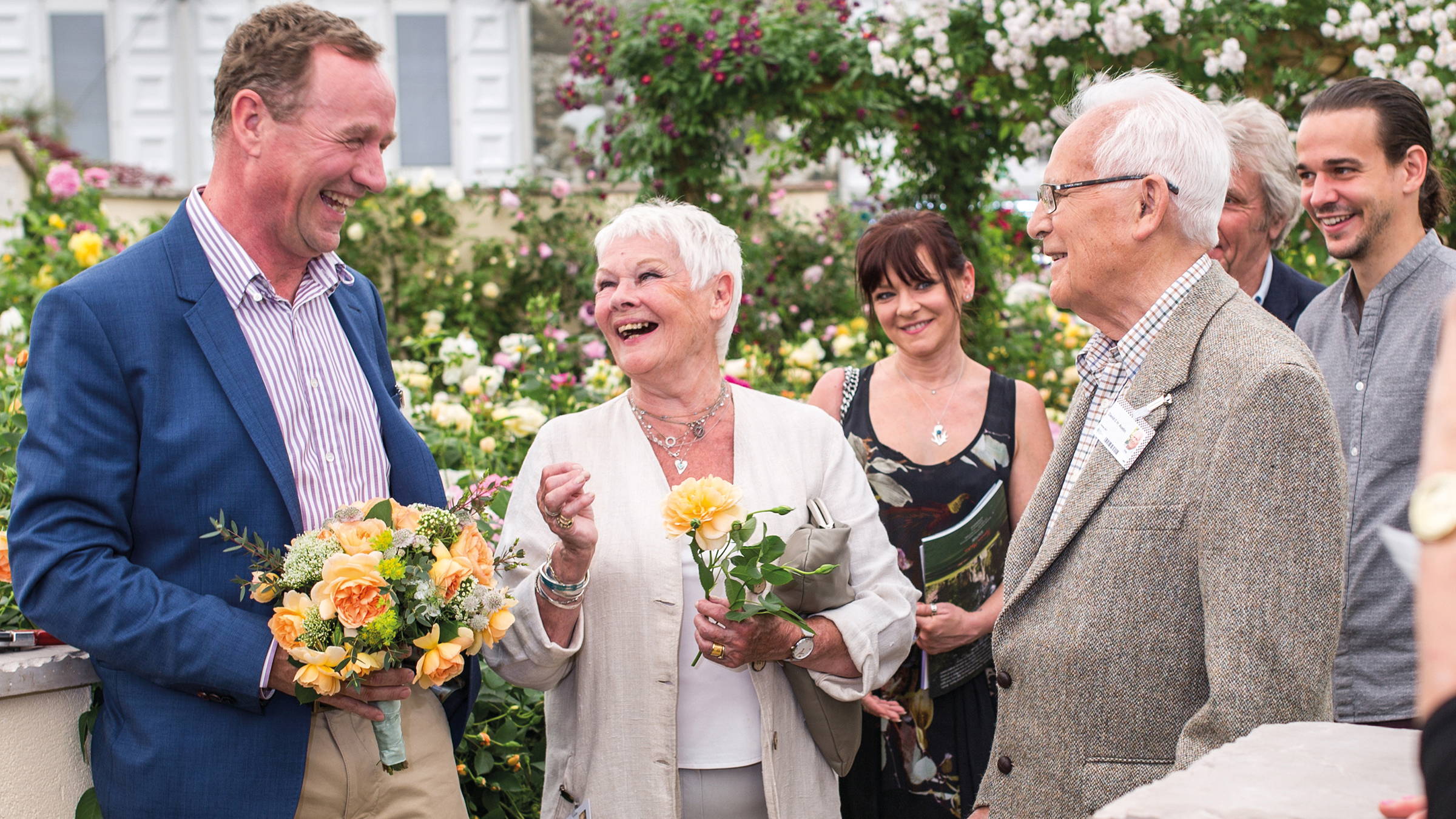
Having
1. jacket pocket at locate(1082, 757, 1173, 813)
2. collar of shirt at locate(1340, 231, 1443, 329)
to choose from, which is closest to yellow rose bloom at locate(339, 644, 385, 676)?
jacket pocket at locate(1082, 757, 1173, 813)

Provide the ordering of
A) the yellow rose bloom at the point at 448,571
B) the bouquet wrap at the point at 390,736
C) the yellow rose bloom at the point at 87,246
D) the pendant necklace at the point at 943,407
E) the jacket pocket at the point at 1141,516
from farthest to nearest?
the yellow rose bloom at the point at 87,246 < the pendant necklace at the point at 943,407 < the bouquet wrap at the point at 390,736 < the yellow rose bloom at the point at 448,571 < the jacket pocket at the point at 1141,516

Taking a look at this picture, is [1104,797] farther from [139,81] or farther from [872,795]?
[139,81]

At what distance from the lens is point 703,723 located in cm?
217

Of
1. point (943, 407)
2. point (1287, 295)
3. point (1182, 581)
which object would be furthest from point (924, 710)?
point (1287, 295)

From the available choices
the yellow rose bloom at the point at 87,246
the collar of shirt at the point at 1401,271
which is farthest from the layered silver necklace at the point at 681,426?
the yellow rose bloom at the point at 87,246

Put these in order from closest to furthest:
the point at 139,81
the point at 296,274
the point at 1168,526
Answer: the point at 1168,526 < the point at 296,274 < the point at 139,81

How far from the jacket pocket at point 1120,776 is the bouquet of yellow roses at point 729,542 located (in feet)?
1.80

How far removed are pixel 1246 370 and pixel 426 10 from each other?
10108 millimetres

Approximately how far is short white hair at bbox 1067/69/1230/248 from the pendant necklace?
112cm

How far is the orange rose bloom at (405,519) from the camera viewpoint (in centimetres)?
182

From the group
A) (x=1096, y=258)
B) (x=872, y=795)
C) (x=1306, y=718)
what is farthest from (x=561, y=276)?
(x=1306, y=718)

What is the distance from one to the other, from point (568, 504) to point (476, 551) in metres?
0.18

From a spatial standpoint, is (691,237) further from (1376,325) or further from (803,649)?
(1376,325)

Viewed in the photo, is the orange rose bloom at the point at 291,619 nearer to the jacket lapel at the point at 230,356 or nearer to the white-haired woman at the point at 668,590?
the jacket lapel at the point at 230,356
